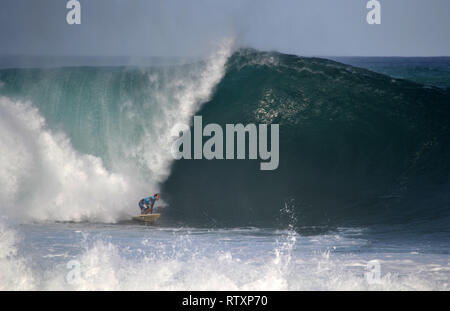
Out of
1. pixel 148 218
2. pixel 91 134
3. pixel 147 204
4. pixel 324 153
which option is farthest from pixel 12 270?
pixel 324 153

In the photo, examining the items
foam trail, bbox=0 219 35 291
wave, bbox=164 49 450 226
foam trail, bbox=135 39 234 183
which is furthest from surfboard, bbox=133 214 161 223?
foam trail, bbox=0 219 35 291

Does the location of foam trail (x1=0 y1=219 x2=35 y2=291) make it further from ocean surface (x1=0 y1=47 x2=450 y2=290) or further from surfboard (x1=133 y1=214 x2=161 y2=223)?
surfboard (x1=133 y1=214 x2=161 y2=223)

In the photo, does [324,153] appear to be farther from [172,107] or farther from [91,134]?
[91,134]

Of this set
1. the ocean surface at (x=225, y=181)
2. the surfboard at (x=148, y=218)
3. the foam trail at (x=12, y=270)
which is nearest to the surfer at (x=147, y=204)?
the surfboard at (x=148, y=218)

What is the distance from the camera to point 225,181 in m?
14.1

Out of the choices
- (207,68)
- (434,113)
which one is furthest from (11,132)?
(434,113)

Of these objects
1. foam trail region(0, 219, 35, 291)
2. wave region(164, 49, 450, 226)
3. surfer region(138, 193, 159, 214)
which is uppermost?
wave region(164, 49, 450, 226)

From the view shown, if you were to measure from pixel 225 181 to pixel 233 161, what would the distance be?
96 cm

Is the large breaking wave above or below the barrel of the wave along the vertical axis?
above

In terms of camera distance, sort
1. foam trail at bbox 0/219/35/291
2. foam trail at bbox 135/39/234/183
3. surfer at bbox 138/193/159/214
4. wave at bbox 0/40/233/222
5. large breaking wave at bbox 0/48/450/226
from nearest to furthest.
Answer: foam trail at bbox 0/219/35/291
surfer at bbox 138/193/159/214
large breaking wave at bbox 0/48/450/226
wave at bbox 0/40/233/222
foam trail at bbox 135/39/234/183

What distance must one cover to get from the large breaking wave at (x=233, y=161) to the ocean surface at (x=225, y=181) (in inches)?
1.8

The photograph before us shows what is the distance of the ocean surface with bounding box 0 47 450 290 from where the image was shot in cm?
855

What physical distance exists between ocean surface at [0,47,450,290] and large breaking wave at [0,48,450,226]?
5cm
